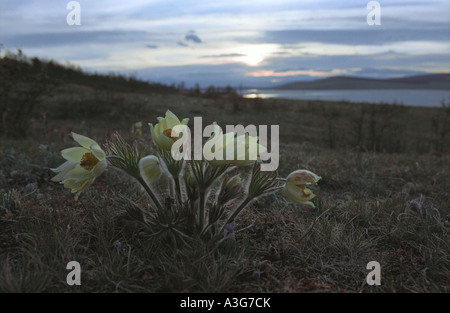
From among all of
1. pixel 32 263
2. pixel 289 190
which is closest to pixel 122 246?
pixel 32 263

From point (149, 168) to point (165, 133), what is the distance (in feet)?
0.66

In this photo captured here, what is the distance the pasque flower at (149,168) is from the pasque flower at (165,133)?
82 millimetres

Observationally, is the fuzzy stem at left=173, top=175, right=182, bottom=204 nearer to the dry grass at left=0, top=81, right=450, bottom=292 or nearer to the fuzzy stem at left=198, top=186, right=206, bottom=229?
the fuzzy stem at left=198, top=186, right=206, bottom=229

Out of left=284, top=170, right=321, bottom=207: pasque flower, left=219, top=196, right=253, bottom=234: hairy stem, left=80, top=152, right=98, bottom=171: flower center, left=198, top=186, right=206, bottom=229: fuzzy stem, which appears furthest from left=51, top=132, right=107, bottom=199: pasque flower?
left=284, top=170, right=321, bottom=207: pasque flower

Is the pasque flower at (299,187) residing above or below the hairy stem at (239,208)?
above

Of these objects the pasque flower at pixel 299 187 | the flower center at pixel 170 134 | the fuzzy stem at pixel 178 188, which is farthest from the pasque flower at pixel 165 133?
the pasque flower at pixel 299 187

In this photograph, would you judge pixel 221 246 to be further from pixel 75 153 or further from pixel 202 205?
pixel 75 153

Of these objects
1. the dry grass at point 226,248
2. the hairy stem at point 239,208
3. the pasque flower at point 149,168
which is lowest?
the dry grass at point 226,248

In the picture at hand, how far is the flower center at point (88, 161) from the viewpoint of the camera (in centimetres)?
189

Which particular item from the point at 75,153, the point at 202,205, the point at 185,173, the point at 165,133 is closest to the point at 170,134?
the point at 165,133

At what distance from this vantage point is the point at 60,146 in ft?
16.0

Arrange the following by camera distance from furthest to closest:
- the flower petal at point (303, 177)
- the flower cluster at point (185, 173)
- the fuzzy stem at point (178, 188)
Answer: the fuzzy stem at point (178, 188) < the flower petal at point (303, 177) < the flower cluster at point (185, 173)

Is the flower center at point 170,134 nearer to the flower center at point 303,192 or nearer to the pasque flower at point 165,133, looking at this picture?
the pasque flower at point 165,133
